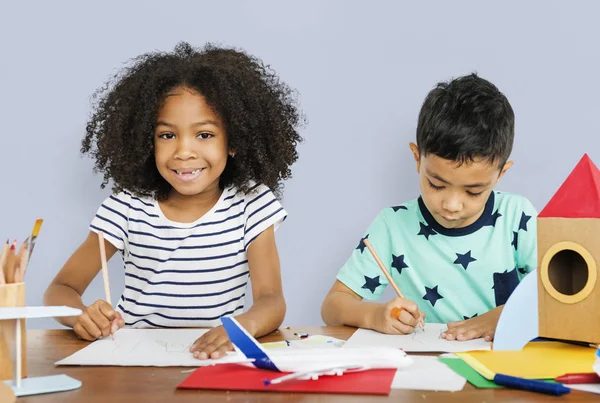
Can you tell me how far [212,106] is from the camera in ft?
4.39

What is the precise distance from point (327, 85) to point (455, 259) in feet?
2.08

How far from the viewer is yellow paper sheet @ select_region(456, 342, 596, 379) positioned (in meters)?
0.79

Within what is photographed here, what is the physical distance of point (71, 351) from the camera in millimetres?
962

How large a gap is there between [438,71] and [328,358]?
3.93ft

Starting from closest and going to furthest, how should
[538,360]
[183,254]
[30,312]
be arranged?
[30,312] → [538,360] → [183,254]

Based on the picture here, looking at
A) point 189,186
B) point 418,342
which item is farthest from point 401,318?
point 189,186

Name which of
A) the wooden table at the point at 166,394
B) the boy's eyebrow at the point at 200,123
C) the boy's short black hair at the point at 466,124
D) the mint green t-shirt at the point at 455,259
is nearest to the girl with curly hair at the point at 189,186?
the boy's eyebrow at the point at 200,123

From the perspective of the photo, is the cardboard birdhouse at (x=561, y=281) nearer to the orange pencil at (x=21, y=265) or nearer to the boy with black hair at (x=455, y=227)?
the boy with black hair at (x=455, y=227)

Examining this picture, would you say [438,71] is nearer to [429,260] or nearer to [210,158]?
[429,260]

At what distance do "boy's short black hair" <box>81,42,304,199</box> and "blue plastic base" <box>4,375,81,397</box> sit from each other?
0.64 m

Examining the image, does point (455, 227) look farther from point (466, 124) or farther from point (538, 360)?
point (538, 360)

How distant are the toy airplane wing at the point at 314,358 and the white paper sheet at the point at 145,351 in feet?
0.07

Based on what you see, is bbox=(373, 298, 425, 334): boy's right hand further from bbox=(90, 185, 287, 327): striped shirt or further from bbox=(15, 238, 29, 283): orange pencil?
bbox=(15, 238, 29, 283): orange pencil

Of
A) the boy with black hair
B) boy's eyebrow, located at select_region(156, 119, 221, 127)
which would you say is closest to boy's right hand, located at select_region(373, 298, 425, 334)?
the boy with black hair
